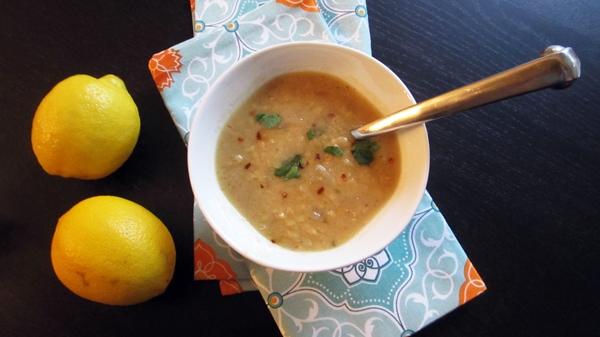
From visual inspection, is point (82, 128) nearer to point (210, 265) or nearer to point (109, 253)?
point (109, 253)

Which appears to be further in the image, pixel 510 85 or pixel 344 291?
pixel 344 291

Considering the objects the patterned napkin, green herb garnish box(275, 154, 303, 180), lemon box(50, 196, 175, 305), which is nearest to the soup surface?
green herb garnish box(275, 154, 303, 180)

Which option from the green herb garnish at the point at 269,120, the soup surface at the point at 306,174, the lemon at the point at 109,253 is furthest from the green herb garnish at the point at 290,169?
the lemon at the point at 109,253

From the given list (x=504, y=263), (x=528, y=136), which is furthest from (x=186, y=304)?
(x=528, y=136)

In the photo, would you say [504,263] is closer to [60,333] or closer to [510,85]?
[510,85]

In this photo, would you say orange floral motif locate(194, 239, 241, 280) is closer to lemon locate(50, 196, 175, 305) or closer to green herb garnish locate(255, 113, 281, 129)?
lemon locate(50, 196, 175, 305)

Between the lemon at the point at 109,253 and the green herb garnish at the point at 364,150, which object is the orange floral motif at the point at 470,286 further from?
the lemon at the point at 109,253
